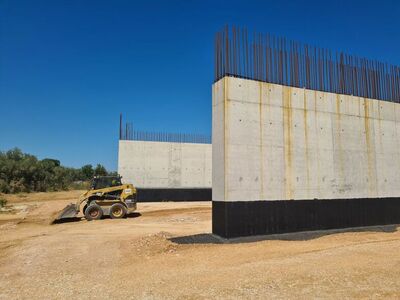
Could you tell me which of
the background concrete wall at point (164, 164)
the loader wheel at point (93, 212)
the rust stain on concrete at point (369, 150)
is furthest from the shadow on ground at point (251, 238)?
the background concrete wall at point (164, 164)

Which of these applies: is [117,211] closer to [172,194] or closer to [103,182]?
[103,182]

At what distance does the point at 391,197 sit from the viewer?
11.3 meters

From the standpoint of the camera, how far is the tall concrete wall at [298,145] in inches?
336

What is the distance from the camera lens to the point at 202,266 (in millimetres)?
6285

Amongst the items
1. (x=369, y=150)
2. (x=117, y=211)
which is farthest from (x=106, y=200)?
(x=369, y=150)

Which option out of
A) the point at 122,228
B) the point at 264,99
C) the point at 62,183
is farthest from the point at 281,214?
the point at 62,183

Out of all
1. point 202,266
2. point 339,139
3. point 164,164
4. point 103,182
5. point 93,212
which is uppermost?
point 164,164

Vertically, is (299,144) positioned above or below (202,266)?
above

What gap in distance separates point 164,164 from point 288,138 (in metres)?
15.6

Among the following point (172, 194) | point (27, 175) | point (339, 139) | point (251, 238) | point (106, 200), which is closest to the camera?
point (251, 238)

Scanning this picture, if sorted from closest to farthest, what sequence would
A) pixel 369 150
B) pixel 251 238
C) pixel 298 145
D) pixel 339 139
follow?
pixel 251 238 → pixel 298 145 → pixel 339 139 → pixel 369 150

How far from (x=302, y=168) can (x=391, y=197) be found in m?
4.29

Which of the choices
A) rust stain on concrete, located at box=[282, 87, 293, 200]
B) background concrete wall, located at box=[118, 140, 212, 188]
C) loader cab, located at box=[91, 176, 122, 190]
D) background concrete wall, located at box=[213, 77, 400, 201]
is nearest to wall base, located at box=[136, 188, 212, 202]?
background concrete wall, located at box=[118, 140, 212, 188]

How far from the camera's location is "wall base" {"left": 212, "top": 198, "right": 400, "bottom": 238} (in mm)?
8352
